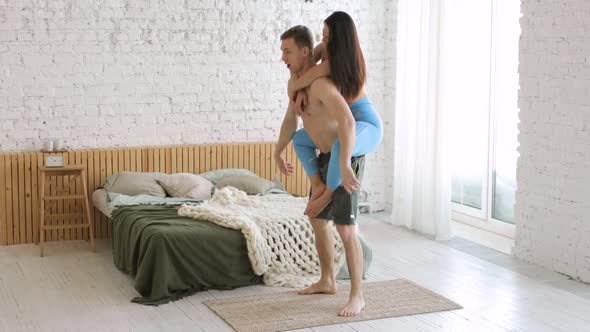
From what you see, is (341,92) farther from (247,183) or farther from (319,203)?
(247,183)

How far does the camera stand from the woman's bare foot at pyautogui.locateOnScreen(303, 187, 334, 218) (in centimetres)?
459

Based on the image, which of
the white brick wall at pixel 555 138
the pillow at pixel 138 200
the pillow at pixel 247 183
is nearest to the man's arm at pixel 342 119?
the white brick wall at pixel 555 138

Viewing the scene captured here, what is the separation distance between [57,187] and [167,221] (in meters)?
1.62

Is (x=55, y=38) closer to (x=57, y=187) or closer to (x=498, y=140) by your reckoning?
(x=57, y=187)

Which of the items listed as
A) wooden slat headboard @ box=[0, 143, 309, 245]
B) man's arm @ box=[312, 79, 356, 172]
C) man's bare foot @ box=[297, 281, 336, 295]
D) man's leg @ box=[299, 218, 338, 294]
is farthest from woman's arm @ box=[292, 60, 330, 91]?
wooden slat headboard @ box=[0, 143, 309, 245]

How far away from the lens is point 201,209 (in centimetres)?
538

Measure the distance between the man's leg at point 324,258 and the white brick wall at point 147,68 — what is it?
2542 mm

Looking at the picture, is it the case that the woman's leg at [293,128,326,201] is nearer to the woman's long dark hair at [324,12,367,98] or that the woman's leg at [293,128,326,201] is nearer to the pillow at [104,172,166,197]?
the woman's long dark hair at [324,12,367,98]

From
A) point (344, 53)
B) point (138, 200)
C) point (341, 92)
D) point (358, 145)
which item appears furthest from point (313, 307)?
point (138, 200)

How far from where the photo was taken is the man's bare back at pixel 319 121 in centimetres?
450

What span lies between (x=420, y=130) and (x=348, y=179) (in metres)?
2.66

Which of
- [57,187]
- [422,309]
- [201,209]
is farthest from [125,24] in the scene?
[422,309]

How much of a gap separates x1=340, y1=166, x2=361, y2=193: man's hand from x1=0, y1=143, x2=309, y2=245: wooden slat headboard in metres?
2.80

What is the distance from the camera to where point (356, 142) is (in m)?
4.53
